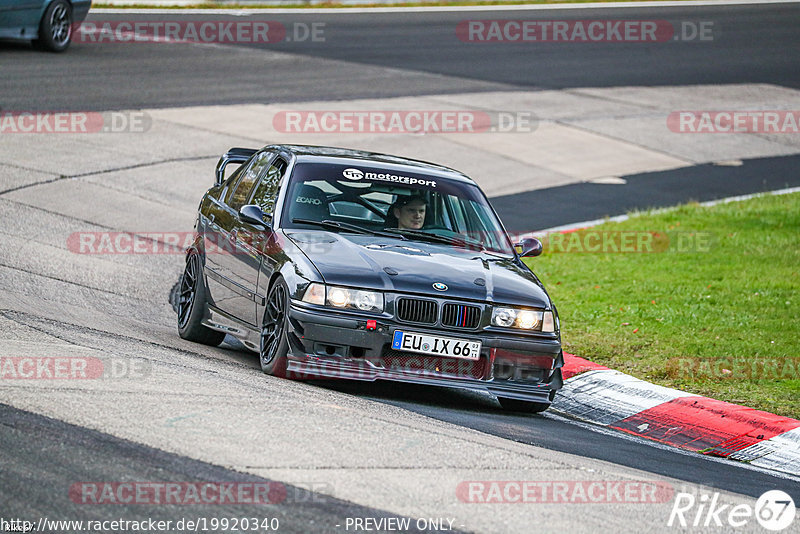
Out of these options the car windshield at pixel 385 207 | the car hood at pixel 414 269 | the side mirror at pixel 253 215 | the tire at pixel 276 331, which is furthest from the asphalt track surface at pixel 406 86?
the car windshield at pixel 385 207

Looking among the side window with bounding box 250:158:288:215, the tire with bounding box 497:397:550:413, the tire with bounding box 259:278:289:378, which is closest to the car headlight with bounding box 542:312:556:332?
the tire with bounding box 497:397:550:413

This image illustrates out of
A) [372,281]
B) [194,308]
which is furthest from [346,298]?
[194,308]

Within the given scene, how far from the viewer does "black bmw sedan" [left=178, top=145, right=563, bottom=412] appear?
7672 mm

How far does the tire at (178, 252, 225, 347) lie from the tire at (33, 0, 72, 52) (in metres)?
12.9

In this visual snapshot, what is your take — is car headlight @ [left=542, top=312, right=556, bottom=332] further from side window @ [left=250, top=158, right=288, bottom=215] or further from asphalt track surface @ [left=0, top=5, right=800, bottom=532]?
side window @ [left=250, top=158, right=288, bottom=215]

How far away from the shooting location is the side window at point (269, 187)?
9102 mm

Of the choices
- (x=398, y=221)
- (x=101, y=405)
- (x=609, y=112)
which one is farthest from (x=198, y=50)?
(x=101, y=405)

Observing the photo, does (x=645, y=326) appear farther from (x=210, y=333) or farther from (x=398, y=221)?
(x=210, y=333)

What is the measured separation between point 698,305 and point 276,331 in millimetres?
5261

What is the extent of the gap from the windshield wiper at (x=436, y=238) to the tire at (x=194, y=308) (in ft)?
5.92

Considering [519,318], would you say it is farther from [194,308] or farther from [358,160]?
[194,308]

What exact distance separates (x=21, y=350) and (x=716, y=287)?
7.62 m

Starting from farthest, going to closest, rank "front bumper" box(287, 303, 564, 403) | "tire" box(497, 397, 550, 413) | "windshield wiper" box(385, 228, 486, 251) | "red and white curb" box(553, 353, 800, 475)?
"windshield wiper" box(385, 228, 486, 251) → "tire" box(497, 397, 550, 413) → "red and white curb" box(553, 353, 800, 475) → "front bumper" box(287, 303, 564, 403)

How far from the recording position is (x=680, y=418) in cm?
851
